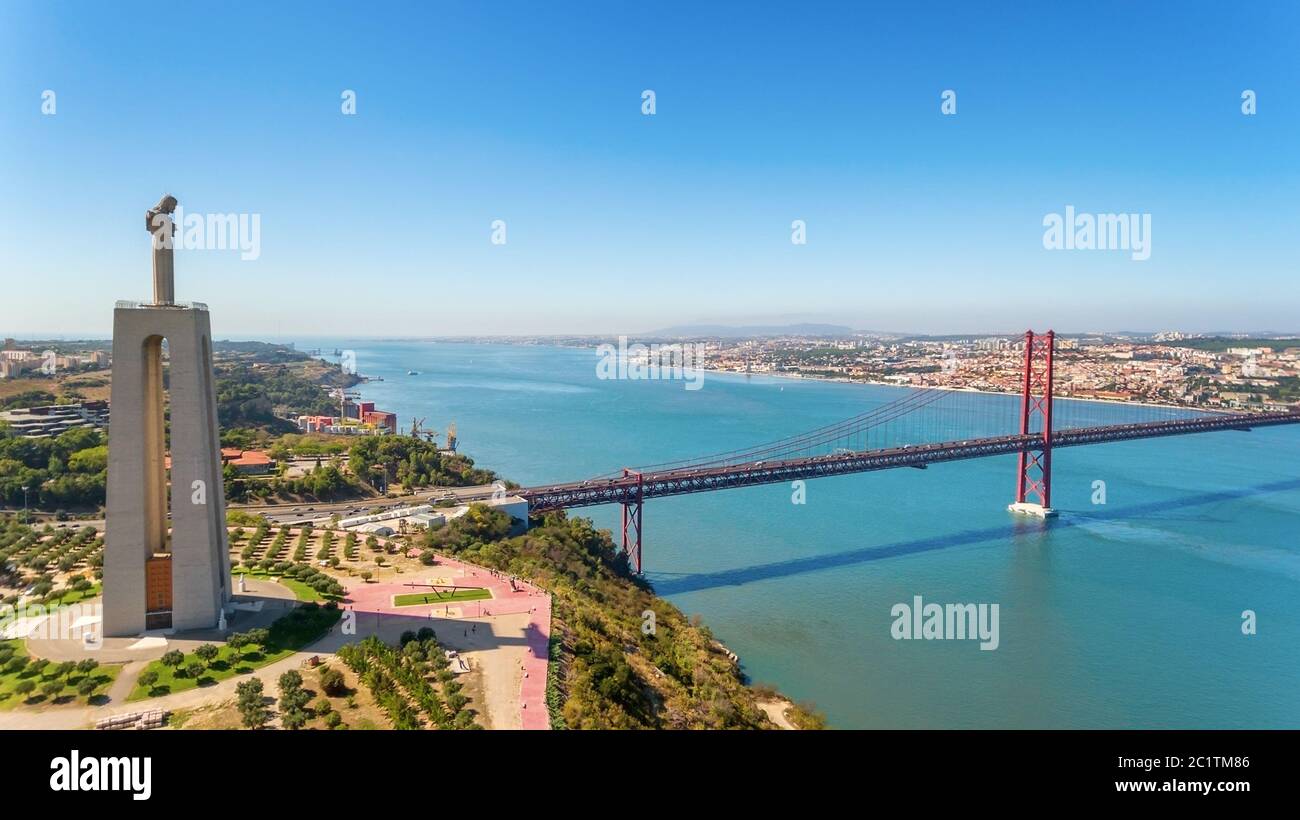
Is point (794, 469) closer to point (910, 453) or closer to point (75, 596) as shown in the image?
point (910, 453)

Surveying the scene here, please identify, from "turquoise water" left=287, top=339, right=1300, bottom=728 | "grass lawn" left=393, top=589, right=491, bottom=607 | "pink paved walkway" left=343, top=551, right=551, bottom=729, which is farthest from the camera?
"turquoise water" left=287, top=339, right=1300, bottom=728

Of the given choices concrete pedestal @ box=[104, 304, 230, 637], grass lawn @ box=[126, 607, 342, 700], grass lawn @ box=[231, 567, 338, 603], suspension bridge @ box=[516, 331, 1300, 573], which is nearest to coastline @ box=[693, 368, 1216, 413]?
suspension bridge @ box=[516, 331, 1300, 573]

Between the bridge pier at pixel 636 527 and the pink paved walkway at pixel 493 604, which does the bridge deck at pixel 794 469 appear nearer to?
the bridge pier at pixel 636 527

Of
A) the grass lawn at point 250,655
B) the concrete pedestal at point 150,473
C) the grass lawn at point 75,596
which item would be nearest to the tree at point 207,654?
the grass lawn at point 250,655

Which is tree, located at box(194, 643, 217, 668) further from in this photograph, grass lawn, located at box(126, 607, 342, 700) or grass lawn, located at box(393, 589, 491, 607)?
grass lawn, located at box(393, 589, 491, 607)

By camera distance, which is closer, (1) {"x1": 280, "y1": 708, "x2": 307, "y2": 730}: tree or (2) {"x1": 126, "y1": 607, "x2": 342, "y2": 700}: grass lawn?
(1) {"x1": 280, "y1": 708, "x2": 307, "y2": 730}: tree

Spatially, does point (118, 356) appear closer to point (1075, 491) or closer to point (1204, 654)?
point (1204, 654)

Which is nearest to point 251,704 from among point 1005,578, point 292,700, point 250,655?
point 292,700
